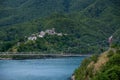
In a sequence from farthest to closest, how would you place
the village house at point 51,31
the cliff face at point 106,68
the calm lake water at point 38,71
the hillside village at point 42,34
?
1. the village house at point 51,31
2. the hillside village at point 42,34
3. the calm lake water at point 38,71
4. the cliff face at point 106,68

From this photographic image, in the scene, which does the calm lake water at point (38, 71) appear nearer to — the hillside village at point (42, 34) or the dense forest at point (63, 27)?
the dense forest at point (63, 27)

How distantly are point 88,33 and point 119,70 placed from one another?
337 feet

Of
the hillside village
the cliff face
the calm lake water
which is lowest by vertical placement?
the calm lake water

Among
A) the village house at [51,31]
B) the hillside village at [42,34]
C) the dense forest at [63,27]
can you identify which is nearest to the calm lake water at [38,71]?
the dense forest at [63,27]

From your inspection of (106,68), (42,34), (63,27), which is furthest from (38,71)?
(63,27)

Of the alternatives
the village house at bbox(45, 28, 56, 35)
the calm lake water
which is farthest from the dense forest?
the calm lake water

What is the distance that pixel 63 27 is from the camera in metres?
128

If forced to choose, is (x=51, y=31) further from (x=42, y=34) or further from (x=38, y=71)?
(x=38, y=71)

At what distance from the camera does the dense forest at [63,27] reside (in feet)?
344

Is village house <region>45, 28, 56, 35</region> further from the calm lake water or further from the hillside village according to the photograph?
the calm lake water

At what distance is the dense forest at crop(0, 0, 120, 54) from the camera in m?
105

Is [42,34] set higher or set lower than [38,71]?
higher

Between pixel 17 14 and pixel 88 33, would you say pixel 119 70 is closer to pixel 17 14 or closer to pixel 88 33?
pixel 88 33

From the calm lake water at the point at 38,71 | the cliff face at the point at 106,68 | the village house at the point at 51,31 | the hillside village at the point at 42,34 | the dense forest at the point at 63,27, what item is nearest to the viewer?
the cliff face at the point at 106,68
